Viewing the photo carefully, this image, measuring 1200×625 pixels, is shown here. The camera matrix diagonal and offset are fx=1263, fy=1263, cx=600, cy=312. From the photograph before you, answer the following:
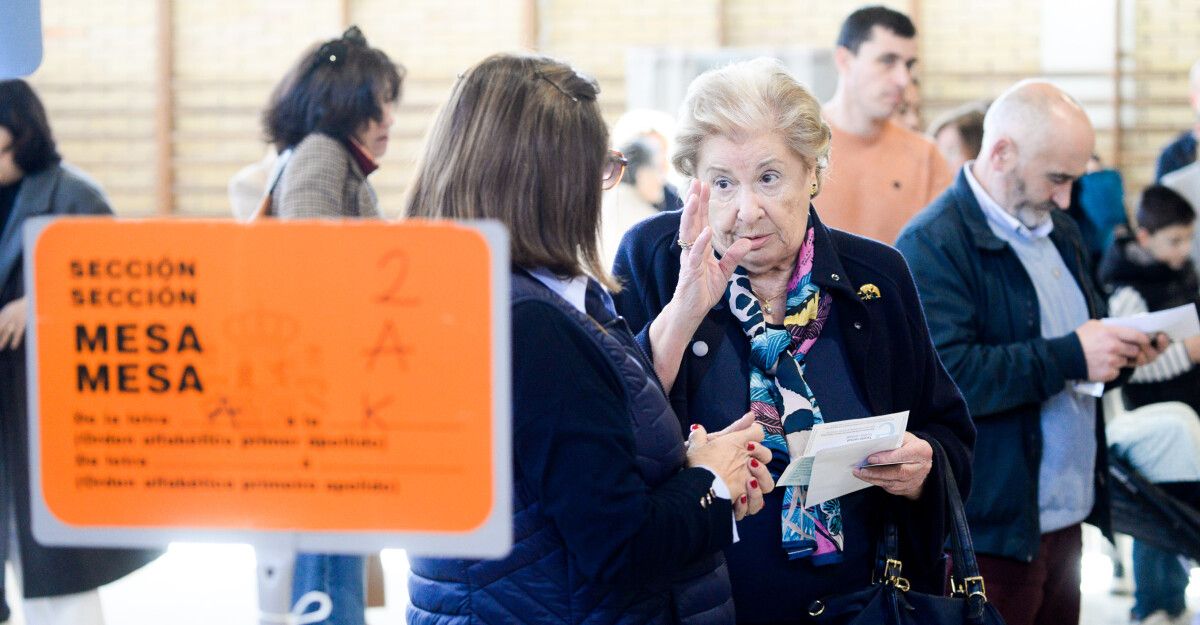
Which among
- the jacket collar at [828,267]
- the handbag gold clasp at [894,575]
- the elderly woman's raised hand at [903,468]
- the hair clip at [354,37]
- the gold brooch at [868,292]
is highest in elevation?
the hair clip at [354,37]

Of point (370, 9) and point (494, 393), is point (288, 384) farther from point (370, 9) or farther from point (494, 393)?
point (370, 9)

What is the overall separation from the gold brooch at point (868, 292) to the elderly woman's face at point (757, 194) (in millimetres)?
127

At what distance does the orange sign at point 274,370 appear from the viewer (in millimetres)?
1189

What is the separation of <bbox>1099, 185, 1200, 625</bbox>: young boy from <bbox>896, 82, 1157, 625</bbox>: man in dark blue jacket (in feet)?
2.83

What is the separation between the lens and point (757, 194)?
2072mm

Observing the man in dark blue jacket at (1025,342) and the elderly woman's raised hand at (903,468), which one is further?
the man in dark blue jacket at (1025,342)

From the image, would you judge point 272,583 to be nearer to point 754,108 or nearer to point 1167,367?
point 754,108

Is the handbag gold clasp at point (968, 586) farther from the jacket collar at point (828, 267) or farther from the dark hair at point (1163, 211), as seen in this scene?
the dark hair at point (1163, 211)

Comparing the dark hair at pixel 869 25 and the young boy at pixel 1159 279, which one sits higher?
the dark hair at pixel 869 25

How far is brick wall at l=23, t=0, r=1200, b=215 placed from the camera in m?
11.2

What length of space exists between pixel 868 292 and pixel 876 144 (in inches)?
78.5

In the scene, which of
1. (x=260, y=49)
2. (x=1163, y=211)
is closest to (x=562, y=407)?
(x=1163, y=211)

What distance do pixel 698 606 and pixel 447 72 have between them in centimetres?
1010

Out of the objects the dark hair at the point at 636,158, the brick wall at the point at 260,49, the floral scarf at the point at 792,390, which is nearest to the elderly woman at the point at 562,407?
the floral scarf at the point at 792,390
